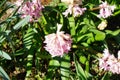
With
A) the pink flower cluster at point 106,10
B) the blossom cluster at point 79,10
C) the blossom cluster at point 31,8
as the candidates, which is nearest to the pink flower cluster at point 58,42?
the blossom cluster at point 31,8

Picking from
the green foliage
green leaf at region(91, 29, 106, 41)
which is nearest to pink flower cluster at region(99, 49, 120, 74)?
the green foliage

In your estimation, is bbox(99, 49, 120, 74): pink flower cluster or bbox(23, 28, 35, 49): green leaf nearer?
bbox(99, 49, 120, 74): pink flower cluster

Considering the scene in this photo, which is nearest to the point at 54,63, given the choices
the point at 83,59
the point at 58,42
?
the point at 83,59

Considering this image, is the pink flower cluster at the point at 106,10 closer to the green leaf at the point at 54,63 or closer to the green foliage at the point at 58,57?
the green foliage at the point at 58,57

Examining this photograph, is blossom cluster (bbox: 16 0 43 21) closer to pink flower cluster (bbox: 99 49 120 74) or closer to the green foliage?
the green foliage

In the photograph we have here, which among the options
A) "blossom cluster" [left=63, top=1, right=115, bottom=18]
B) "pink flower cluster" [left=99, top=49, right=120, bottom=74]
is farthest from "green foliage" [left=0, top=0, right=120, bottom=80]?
"pink flower cluster" [left=99, top=49, right=120, bottom=74]

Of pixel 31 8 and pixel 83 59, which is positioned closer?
pixel 31 8

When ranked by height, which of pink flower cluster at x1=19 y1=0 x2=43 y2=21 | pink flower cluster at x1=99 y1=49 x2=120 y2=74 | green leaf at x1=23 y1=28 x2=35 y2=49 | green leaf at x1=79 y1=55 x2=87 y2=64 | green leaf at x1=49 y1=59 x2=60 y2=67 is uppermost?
pink flower cluster at x1=19 y1=0 x2=43 y2=21

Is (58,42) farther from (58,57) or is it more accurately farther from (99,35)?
(99,35)

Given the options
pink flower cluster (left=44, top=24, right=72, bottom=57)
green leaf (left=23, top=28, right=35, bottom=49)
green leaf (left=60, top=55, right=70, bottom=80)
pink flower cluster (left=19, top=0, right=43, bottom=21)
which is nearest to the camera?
pink flower cluster (left=44, top=24, right=72, bottom=57)

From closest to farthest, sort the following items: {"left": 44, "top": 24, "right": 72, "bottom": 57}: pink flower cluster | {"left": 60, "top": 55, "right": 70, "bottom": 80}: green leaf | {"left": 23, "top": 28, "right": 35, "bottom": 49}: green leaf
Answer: {"left": 44, "top": 24, "right": 72, "bottom": 57}: pink flower cluster, {"left": 60, "top": 55, "right": 70, "bottom": 80}: green leaf, {"left": 23, "top": 28, "right": 35, "bottom": 49}: green leaf

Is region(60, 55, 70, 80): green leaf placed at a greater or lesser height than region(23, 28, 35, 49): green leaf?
lesser
